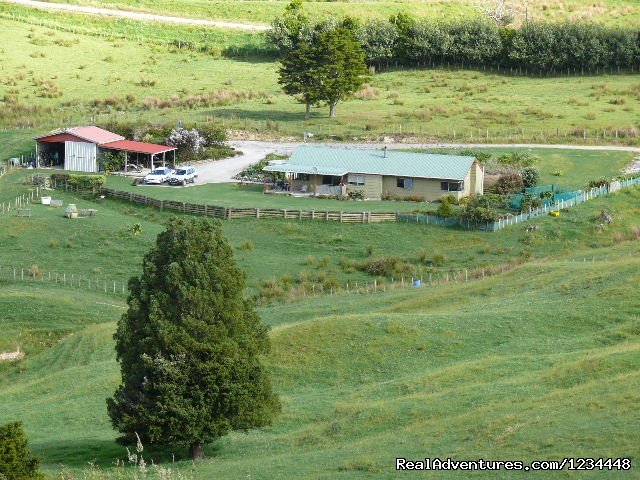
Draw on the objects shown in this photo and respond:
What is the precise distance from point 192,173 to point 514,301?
1657 inches

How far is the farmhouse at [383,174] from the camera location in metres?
87.3

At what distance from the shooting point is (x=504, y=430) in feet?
116

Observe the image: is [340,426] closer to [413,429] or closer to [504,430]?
[413,429]

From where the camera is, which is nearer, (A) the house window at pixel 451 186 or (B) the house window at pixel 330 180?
(A) the house window at pixel 451 186

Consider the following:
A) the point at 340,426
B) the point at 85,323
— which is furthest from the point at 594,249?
the point at 340,426

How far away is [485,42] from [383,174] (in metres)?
48.4

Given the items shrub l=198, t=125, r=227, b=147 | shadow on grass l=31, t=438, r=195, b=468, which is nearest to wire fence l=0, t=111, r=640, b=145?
shrub l=198, t=125, r=227, b=147

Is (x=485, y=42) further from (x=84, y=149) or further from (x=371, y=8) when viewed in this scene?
(x=84, y=149)

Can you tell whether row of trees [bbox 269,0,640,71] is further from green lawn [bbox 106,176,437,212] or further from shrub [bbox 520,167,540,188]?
shrub [bbox 520,167,540,188]

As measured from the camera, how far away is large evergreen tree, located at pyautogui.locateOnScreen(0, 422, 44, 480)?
30.3 metres

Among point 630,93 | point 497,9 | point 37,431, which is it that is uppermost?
point 497,9

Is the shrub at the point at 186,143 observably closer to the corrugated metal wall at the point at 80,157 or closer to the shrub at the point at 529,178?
the corrugated metal wall at the point at 80,157

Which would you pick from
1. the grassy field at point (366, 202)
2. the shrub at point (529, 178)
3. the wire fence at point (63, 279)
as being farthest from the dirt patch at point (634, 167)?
the wire fence at point (63, 279)

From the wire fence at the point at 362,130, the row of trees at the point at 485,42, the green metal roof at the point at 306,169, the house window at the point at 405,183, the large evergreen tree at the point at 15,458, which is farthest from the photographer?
the row of trees at the point at 485,42
